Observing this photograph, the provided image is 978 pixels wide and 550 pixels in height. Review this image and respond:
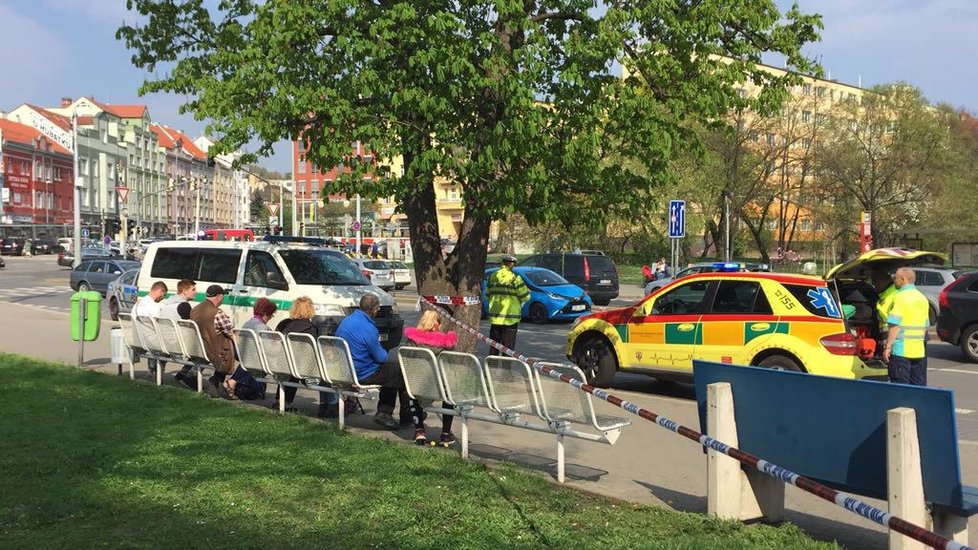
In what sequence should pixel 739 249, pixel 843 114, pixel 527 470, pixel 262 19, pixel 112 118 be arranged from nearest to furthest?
pixel 527 470
pixel 262 19
pixel 843 114
pixel 739 249
pixel 112 118

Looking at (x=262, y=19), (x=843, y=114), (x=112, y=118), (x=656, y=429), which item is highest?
(x=112, y=118)

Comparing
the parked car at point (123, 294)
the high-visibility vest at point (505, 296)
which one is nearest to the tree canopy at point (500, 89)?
the high-visibility vest at point (505, 296)

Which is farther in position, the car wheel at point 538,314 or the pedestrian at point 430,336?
the car wheel at point 538,314

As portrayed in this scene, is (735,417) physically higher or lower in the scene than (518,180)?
lower

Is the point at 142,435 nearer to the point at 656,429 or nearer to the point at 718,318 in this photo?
the point at 656,429

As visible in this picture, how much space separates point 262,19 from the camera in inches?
433

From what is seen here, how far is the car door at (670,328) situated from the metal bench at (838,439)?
547 centimetres

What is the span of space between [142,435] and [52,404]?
2352 mm

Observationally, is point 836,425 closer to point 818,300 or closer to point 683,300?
point 818,300

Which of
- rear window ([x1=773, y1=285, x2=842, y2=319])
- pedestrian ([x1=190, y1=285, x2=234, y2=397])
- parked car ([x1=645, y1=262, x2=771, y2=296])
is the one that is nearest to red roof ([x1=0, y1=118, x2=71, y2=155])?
parked car ([x1=645, y1=262, x2=771, y2=296])

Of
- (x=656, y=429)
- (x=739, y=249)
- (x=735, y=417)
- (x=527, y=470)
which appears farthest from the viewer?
(x=739, y=249)

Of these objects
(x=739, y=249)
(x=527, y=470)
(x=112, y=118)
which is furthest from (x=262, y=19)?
(x=112, y=118)

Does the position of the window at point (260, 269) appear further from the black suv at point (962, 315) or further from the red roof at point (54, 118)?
the red roof at point (54, 118)

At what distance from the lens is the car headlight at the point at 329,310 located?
47.2 feet
